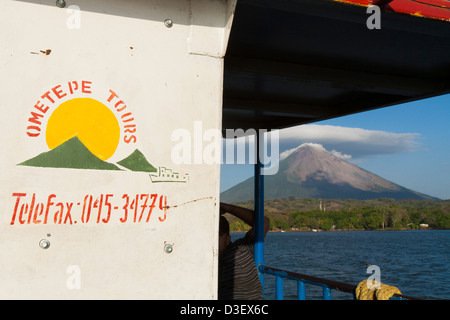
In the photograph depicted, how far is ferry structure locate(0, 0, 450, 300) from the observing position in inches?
94.6

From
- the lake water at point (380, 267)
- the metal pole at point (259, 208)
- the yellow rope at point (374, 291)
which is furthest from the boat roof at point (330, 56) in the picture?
the lake water at point (380, 267)

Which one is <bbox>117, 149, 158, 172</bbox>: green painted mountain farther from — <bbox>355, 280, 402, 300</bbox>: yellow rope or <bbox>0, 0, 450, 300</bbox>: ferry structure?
<bbox>355, 280, 402, 300</bbox>: yellow rope

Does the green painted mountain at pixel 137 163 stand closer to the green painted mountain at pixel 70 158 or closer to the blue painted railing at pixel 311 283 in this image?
the green painted mountain at pixel 70 158

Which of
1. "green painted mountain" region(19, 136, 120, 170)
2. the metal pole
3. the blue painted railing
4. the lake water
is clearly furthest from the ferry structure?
the lake water

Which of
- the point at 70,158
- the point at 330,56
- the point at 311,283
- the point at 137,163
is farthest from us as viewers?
the point at 311,283

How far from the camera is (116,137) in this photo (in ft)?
8.47

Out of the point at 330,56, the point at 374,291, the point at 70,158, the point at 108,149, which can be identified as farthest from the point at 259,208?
the point at 70,158

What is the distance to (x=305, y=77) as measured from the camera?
178 inches

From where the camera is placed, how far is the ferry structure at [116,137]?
7.88 feet

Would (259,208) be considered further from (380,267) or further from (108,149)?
(380,267)

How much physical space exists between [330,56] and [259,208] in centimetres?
311

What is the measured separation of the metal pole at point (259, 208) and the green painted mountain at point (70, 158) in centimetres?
429
